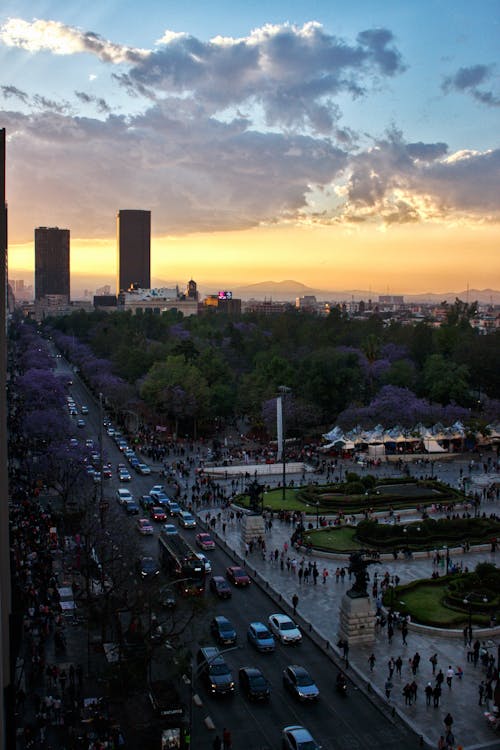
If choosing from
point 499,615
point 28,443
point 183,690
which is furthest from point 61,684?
point 28,443

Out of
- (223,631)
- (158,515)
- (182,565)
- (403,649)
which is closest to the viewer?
(223,631)

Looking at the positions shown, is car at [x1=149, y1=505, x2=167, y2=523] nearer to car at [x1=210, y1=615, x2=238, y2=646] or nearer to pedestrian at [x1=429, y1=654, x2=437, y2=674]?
car at [x1=210, y1=615, x2=238, y2=646]

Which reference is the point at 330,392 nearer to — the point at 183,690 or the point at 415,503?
the point at 415,503

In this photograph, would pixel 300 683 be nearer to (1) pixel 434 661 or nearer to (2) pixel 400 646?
(1) pixel 434 661

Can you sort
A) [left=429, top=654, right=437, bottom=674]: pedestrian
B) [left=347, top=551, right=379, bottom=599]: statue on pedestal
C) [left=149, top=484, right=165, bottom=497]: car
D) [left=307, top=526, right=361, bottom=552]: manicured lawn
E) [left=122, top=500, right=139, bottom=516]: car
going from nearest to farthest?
[left=429, top=654, right=437, bottom=674]: pedestrian
[left=347, top=551, right=379, bottom=599]: statue on pedestal
[left=307, top=526, right=361, bottom=552]: manicured lawn
[left=122, top=500, right=139, bottom=516]: car
[left=149, top=484, right=165, bottom=497]: car

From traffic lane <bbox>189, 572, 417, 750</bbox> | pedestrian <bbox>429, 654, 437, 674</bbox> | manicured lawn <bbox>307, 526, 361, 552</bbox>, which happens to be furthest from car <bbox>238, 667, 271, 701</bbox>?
manicured lawn <bbox>307, 526, 361, 552</bbox>

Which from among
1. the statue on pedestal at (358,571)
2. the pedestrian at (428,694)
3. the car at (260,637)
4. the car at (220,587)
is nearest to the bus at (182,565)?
the car at (220,587)

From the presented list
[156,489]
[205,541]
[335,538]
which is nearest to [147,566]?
[205,541]
